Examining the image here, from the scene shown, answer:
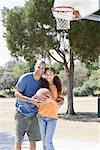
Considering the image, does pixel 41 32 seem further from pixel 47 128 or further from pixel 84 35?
pixel 47 128

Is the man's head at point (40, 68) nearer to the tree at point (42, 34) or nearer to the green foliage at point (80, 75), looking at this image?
the tree at point (42, 34)

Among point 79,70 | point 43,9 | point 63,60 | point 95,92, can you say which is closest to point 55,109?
point 43,9

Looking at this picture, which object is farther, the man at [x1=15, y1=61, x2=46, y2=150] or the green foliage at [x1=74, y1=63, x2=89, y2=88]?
the green foliage at [x1=74, y1=63, x2=89, y2=88]

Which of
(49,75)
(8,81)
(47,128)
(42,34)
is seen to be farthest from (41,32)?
(8,81)

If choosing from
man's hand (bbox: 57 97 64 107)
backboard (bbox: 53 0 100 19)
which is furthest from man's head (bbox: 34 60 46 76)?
backboard (bbox: 53 0 100 19)

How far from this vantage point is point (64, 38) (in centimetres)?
2062

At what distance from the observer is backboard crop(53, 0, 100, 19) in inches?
342

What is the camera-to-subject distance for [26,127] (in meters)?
7.42

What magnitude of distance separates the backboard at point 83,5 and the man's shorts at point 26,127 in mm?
2573

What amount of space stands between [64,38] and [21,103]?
13.5 meters

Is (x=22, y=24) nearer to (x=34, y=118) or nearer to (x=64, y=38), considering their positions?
(x=64, y=38)

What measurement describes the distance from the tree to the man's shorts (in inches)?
485

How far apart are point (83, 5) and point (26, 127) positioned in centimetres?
321

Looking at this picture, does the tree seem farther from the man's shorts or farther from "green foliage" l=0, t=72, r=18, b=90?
"green foliage" l=0, t=72, r=18, b=90
